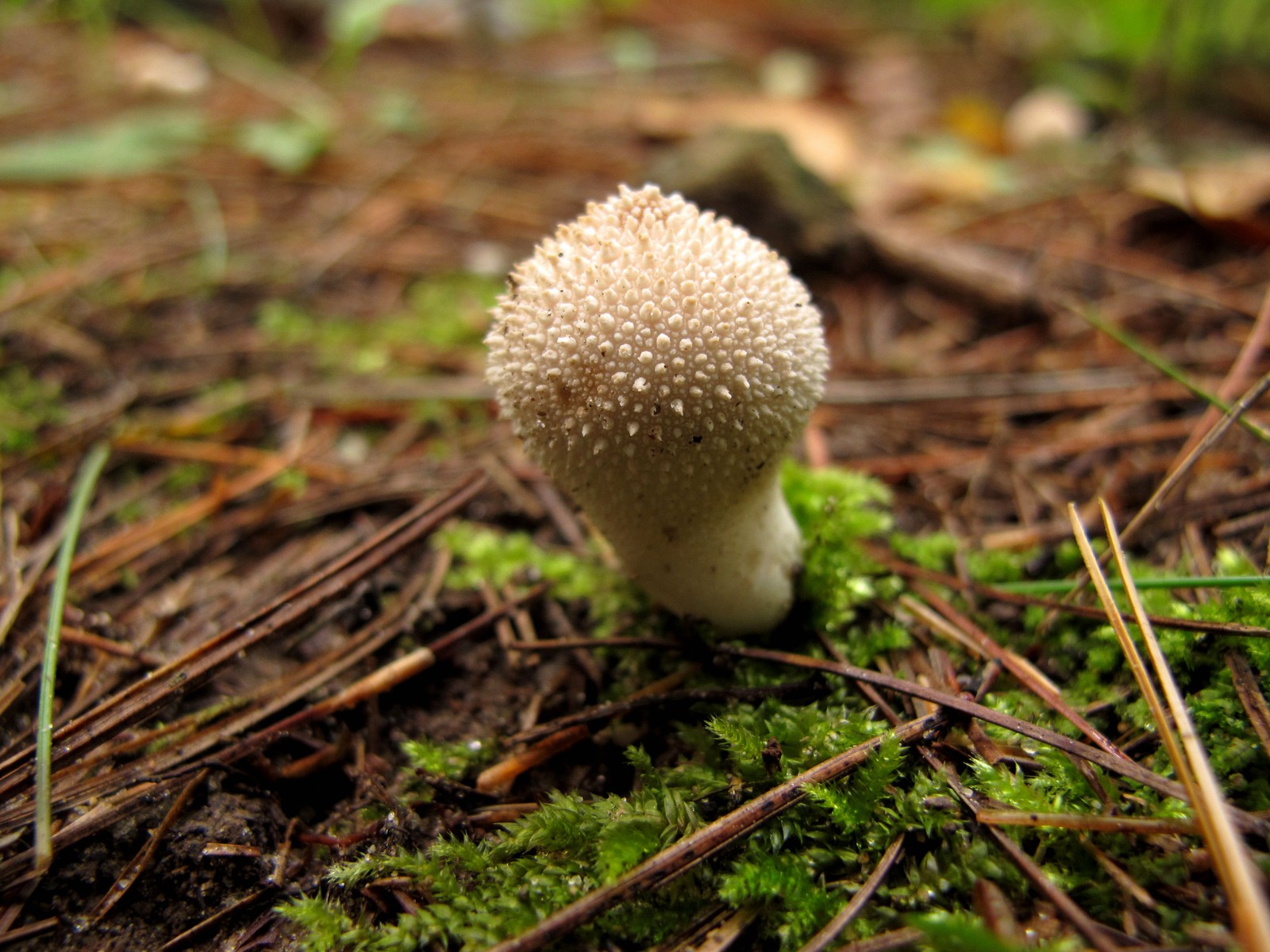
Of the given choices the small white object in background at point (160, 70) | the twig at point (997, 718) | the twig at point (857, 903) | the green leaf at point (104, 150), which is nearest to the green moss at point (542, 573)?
the twig at point (997, 718)

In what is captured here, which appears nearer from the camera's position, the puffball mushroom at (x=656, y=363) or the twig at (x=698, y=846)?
the twig at (x=698, y=846)

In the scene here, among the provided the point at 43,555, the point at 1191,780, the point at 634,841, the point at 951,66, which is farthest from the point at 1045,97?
the point at 43,555

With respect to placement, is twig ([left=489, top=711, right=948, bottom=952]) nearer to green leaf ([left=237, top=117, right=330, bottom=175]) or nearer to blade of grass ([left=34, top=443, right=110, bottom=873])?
blade of grass ([left=34, top=443, right=110, bottom=873])

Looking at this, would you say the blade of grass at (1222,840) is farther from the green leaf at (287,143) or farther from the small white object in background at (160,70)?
the small white object in background at (160,70)

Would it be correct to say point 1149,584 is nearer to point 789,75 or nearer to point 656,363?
point 656,363

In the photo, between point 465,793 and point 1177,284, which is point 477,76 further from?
point 465,793

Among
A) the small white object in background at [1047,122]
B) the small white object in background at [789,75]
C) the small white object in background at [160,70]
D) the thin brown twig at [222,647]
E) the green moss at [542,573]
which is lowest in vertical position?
Answer: the green moss at [542,573]

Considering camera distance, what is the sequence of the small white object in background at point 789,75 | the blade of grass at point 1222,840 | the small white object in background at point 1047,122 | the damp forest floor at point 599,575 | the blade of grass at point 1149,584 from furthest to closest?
the small white object in background at point 789,75 < the small white object in background at point 1047,122 < the blade of grass at point 1149,584 < the damp forest floor at point 599,575 < the blade of grass at point 1222,840

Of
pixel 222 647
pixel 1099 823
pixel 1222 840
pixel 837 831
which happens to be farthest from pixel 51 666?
pixel 1222 840

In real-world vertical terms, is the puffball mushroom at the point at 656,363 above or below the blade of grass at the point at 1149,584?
above

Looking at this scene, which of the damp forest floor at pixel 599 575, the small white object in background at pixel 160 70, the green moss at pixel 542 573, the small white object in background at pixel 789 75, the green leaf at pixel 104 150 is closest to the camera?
the damp forest floor at pixel 599 575
